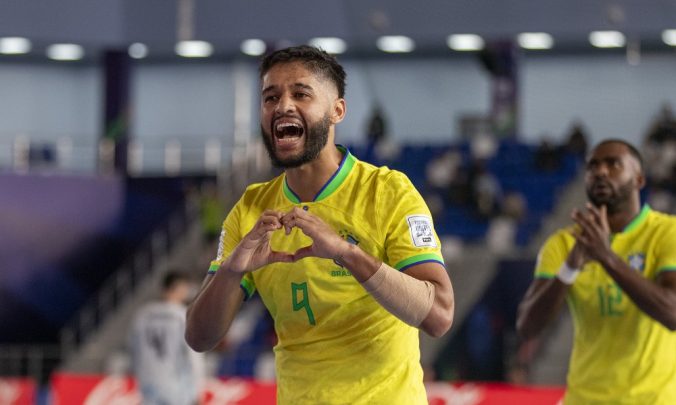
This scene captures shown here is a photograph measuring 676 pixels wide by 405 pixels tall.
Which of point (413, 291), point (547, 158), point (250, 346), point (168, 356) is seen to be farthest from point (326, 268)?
point (547, 158)

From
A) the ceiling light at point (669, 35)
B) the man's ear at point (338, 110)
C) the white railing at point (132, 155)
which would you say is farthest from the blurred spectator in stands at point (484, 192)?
the man's ear at point (338, 110)

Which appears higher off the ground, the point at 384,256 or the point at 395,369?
the point at 384,256

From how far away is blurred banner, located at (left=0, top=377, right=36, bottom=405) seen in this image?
12.2 m

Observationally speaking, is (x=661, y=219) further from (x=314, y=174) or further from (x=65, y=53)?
(x=65, y=53)

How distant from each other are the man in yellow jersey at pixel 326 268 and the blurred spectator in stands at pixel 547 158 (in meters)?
16.4

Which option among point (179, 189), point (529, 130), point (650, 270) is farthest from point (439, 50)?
point (650, 270)

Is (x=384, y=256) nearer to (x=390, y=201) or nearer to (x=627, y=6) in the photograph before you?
(x=390, y=201)

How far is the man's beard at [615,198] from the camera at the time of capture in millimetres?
5914

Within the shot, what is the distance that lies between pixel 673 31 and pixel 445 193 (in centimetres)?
506

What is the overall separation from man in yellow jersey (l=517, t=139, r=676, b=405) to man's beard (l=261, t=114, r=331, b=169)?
196 centimetres

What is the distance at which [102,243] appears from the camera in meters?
23.9

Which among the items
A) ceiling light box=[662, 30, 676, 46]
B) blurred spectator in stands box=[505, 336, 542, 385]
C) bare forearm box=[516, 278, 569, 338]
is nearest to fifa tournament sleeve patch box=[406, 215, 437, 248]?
bare forearm box=[516, 278, 569, 338]

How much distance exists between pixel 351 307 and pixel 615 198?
7.43 ft

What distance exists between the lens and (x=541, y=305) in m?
5.96
